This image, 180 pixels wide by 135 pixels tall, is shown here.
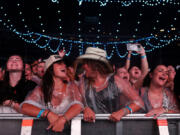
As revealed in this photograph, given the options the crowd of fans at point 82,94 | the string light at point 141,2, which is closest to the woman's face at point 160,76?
the crowd of fans at point 82,94

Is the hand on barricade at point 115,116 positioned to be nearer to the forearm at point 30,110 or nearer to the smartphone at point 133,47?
the forearm at point 30,110

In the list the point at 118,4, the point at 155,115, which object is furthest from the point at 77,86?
the point at 118,4

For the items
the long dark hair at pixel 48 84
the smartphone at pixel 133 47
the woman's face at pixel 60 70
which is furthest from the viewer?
the smartphone at pixel 133 47

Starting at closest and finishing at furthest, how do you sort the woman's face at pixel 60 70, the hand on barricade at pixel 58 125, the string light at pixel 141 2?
the hand on barricade at pixel 58 125 < the woman's face at pixel 60 70 < the string light at pixel 141 2

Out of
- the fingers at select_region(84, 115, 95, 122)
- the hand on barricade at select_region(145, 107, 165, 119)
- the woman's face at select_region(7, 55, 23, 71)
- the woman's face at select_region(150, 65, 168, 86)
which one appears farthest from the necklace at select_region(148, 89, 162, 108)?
the woman's face at select_region(7, 55, 23, 71)

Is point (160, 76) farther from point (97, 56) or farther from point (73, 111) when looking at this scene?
point (73, 111)

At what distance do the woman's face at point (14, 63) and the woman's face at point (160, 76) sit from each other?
1.37 metres

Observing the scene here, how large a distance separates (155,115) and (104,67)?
0.67 m

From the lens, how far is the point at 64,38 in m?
7.10

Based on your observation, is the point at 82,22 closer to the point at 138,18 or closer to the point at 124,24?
the point at 124,24

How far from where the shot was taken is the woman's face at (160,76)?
205 centimetres

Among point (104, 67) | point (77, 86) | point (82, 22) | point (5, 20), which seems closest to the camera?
point (77, 86)

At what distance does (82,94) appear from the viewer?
1.77m

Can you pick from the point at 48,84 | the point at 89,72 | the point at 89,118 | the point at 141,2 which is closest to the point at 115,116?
the point at 89,118
